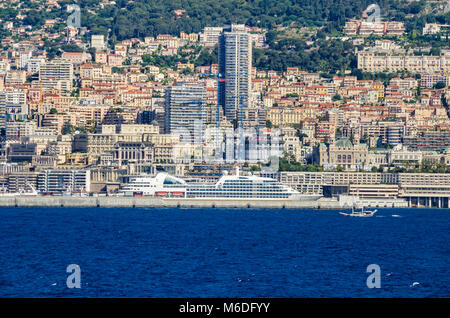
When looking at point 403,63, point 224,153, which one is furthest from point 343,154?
point 403,63

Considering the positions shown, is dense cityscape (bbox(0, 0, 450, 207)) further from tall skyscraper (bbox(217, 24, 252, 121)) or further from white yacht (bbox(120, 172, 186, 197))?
white yacht (bbox(120, 172, 186, 197))

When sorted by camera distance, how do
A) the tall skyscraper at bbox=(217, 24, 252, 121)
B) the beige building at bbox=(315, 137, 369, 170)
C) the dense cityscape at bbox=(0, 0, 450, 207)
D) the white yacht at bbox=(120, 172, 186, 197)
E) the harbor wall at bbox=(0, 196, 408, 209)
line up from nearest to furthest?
1. the harbor wall at bbox=(0, 196, 408, 209)
2. the white yacht at bbox=(120, 172, 186, 197)
3. the dense cityscape at bbox=(0, 0, 450, 207)
4. the beige building at bbox=(315, 137, 369, 170)
5. the tall skyscraper at bbox=(217, 24, 252, 121)

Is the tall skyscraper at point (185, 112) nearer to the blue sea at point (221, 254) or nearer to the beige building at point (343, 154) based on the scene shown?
the beige building at point (343, 154)

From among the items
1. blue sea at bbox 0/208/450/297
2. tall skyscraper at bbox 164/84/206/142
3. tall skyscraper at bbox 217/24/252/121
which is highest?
tall skyscraper at bbox 217/24/252/121

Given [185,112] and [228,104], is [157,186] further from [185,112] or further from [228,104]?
[228,104]

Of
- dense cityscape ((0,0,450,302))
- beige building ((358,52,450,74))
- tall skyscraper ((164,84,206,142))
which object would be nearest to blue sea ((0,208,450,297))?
dense cityscape ((0,0,450,302))
